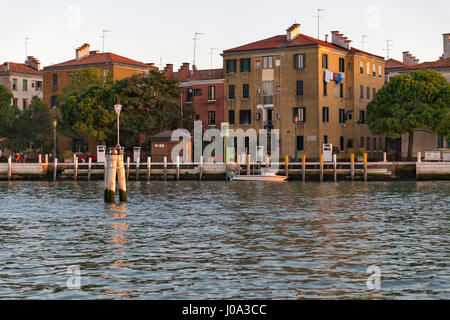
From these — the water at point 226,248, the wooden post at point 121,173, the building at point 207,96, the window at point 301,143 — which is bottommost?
the water at point 226,248

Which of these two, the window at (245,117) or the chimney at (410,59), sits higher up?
the chimney at (410,59)

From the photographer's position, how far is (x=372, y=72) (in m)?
93.2

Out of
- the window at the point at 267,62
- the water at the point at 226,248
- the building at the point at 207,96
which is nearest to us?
the water at the point at 226,248

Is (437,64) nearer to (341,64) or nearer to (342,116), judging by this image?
(341,64)

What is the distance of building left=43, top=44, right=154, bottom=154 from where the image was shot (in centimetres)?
10000

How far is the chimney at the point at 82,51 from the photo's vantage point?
104m

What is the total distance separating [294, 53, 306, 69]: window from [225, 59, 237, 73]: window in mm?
7740

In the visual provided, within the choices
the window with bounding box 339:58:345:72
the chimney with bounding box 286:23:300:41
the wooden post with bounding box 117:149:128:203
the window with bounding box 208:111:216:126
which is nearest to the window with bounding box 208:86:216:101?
the window with bounding box 208:111:216:126

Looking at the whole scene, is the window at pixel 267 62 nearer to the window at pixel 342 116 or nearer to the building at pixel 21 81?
the window at pixel 342 116

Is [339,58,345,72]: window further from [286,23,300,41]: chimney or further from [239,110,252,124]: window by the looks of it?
[239,110,252,124]: window

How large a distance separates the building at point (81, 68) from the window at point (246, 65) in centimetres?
1812

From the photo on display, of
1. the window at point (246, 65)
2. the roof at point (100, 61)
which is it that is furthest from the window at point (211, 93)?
the roof at point (100, 61)

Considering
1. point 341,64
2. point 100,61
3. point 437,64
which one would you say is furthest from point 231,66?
point 437,64
